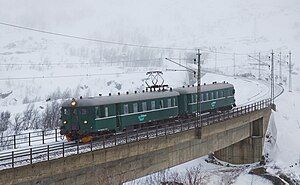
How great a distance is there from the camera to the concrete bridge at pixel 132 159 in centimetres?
2002

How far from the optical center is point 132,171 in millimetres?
26609

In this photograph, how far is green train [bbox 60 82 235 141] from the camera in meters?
28.0

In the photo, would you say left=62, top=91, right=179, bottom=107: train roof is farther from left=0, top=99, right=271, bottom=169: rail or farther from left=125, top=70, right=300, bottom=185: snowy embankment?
left=125, top=70, right=300, bottom=185: snowy embankment

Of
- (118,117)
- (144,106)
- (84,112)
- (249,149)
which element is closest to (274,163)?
(249,149)

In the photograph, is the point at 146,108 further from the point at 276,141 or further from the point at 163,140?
the point at 276,141

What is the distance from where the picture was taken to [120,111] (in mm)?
30172

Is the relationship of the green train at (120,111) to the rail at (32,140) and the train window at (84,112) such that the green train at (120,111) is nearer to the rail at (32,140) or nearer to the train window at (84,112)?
the train window at (84,112)

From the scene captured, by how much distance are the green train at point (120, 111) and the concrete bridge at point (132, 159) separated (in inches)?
129

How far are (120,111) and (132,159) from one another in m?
4.98

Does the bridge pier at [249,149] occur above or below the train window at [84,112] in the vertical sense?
below

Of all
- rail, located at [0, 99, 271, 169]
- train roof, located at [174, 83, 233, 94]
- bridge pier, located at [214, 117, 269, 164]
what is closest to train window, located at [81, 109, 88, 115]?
rail, located at [0, 99, 271, 169]

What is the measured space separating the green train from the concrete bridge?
129 inches

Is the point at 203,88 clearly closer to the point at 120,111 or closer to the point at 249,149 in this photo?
the point at 249,149

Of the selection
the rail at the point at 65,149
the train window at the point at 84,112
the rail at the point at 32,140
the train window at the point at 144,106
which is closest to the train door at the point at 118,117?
the rail at the point at 65,149
